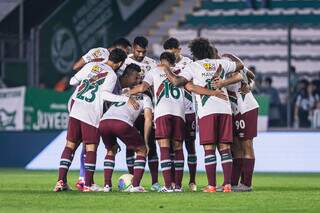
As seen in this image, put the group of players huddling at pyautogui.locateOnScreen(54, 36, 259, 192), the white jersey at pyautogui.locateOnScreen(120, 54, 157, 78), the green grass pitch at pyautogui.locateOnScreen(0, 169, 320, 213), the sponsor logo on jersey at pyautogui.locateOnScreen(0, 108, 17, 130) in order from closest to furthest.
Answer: the green grass pitch at pyautogui.locateOnScreen(0, 169, 320, 213), the group of players huddling at pyautogui.locateOnScreen(54, 36, 259, 192), the white jersey at pyautogui.locateOnScreen(120, 54, 157, 78), the sponsor logo on jersey at pyautogui.locateOnScreen(0, 108, 17, 130)

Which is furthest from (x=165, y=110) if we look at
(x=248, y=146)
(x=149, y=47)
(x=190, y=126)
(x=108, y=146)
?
(x=149, y=47)

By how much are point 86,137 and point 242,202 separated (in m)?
3.07

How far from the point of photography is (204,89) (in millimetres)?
16094

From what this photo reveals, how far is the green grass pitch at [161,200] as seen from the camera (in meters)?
13.5

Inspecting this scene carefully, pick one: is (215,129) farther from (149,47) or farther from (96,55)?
(149,47)

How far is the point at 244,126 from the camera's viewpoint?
16.9m

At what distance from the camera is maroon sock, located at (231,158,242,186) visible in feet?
56.0

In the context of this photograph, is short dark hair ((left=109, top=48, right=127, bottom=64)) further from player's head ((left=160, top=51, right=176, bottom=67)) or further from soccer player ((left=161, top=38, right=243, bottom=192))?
soccer player ((left=161, top=38, right=243, bottom=192))

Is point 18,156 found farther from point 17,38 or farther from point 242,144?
point 242,144

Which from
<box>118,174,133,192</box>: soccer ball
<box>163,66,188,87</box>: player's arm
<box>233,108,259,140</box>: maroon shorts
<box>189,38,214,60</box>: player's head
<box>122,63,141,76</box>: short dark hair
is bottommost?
<box>118,174,133,192</box>: soccer ball

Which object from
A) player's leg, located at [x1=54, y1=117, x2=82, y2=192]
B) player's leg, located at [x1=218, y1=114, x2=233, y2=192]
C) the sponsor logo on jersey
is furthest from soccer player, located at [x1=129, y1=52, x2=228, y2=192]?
the sponsor logo on jersey

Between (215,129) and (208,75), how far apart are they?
2.42 ft

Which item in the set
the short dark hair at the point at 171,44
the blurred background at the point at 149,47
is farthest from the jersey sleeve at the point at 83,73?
the blurred background at the point at 149,47

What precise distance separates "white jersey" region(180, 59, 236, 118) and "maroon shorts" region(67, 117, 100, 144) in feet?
4.92
